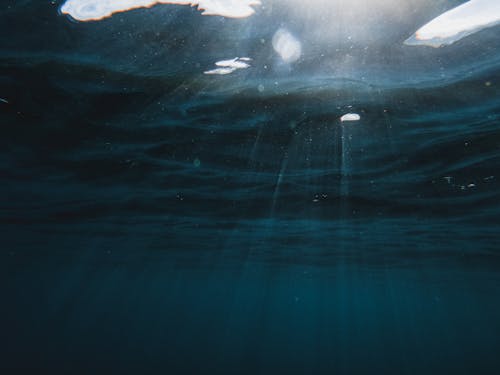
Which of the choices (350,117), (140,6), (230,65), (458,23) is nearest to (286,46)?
(230,65)

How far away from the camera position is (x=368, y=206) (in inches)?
660

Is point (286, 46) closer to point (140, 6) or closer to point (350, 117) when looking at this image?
point (140, 6)

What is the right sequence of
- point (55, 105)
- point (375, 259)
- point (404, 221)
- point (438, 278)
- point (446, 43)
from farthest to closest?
point (438, 278), point (375, 259), point (404, 221), point (55, 105), point (446, 43)

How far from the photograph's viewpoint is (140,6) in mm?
5988

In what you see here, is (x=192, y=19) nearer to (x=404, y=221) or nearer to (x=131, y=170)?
(x=131, y=170)

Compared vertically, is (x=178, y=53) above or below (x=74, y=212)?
above

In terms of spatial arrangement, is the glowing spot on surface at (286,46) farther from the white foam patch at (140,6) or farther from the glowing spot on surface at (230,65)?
the white foam patch at (140,6)

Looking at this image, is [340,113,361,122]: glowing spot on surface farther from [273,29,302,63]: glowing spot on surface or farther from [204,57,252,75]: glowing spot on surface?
[204,57,252,75]: glowing spot on surface

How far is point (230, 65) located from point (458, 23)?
434 cm

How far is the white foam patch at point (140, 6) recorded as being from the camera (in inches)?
231

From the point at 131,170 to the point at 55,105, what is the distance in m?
4.58

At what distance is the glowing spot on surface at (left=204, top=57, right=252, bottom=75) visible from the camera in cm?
736

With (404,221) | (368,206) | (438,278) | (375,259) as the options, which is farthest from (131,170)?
(438,278)

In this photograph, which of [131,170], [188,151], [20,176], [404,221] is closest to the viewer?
[188,151]
